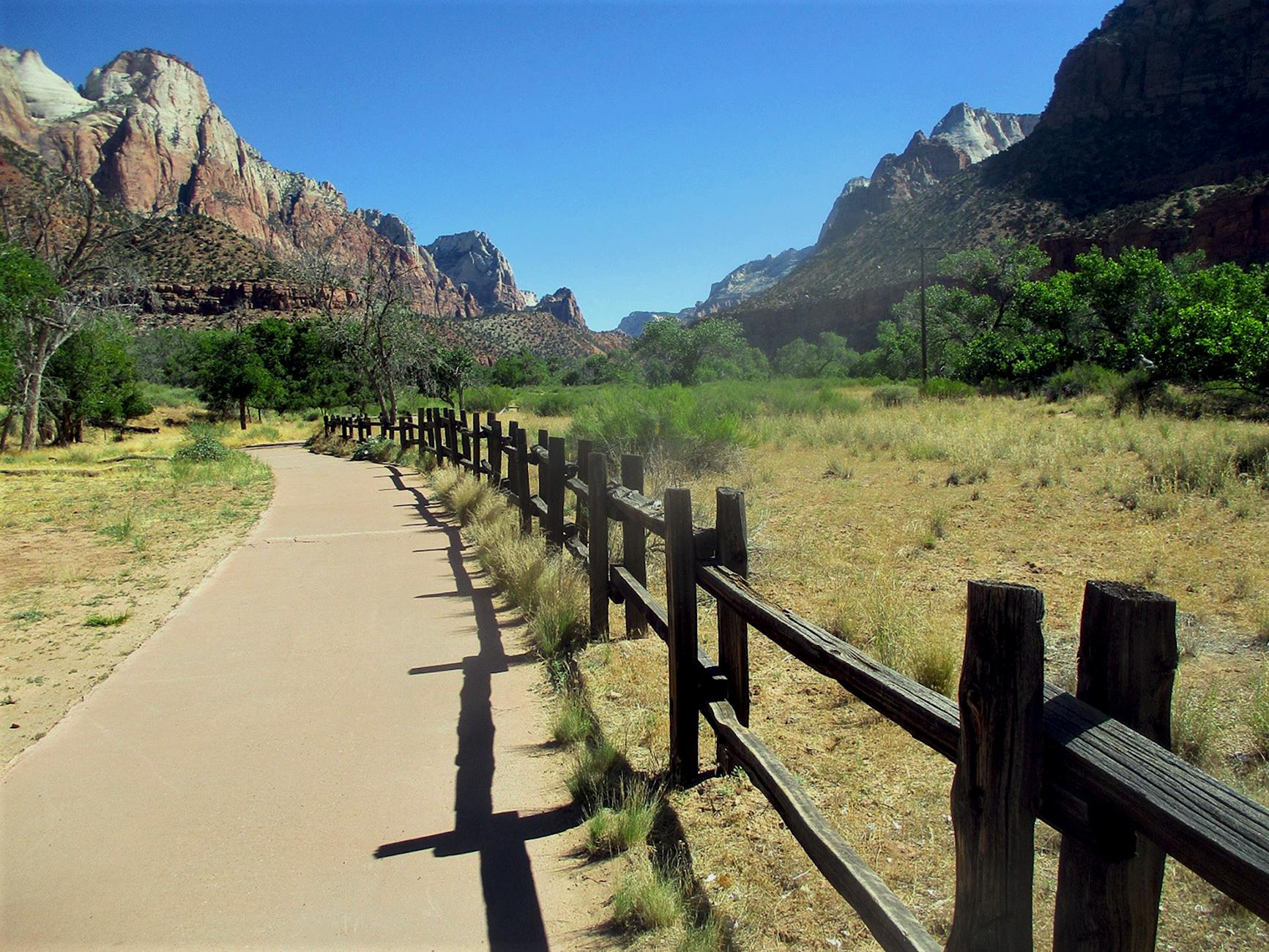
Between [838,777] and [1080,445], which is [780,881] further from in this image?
[1080,445]

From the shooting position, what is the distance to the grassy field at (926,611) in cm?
312

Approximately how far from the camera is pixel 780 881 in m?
3.18

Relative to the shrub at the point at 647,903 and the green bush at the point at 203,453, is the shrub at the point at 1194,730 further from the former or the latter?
the green bush at the point at 203,453

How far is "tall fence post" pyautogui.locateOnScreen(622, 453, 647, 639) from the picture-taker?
5.66 metres

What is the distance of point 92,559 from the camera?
357 inches

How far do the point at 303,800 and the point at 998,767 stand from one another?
346cm

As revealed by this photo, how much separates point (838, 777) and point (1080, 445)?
466 inches

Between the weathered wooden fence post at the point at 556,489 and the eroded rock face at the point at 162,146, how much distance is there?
12103 cm

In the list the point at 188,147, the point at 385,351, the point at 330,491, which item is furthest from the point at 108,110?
the point at 330,491

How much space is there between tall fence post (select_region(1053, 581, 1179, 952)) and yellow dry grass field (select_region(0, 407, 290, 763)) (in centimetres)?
523

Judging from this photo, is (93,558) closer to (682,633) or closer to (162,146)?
(682,633)

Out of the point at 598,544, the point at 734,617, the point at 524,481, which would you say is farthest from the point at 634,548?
the point at 524,481

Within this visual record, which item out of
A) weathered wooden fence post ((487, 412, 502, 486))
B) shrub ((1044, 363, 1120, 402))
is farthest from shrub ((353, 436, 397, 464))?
shrub ((1044, 363, 1120, 402))

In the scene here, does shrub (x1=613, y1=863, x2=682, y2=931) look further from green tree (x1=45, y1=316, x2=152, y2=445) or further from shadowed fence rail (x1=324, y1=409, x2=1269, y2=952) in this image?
green tree (x1=45, y1=316, x2=152, y2=445)
